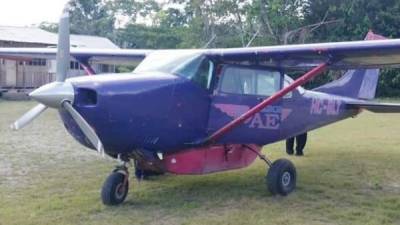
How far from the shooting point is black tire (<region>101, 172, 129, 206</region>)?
22.3 ft

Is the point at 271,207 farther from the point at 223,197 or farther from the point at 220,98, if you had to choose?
the point at 220,98

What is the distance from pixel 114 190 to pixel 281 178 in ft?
7.69

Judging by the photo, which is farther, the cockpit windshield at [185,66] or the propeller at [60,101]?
the cockpit windshield at [185,66]

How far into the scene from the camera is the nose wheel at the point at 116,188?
22.3 feet

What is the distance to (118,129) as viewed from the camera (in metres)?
6.20

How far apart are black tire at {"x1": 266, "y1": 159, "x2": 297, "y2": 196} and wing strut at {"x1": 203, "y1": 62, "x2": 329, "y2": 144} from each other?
0.86m

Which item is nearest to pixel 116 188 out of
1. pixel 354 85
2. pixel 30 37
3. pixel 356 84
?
pixel 354 85

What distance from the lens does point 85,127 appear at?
5.91 metres

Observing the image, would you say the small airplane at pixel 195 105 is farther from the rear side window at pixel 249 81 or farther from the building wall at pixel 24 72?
the building wall at pixel 24 72

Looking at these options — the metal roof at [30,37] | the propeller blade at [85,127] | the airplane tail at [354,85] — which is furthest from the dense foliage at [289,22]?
the propeller blade at [85,127]

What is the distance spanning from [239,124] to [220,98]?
0.45 meters

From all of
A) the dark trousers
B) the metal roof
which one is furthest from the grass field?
the metal roof

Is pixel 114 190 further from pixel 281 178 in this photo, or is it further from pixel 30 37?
pixel 30 37

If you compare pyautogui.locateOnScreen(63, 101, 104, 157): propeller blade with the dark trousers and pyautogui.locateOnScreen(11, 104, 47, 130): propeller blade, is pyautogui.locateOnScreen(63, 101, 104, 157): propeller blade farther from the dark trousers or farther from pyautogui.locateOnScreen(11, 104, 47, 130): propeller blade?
the dark trousers
